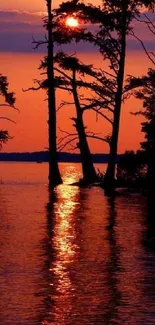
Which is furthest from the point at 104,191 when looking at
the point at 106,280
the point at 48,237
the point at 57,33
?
the point at 106,280

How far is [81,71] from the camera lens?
53.3 metres

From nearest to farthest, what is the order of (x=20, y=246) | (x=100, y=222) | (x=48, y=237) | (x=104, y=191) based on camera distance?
(x=20, y=246)
(x=48, y=237)
(x=100, y=222)
(x=104, y=191)

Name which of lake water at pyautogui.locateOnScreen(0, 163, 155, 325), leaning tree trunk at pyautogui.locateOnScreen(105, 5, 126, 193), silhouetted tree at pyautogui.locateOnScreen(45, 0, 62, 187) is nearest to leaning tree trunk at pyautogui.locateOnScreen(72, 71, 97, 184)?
silhouetted tree at pyautogui.locateOnScreen(45, 0, 62, 187)

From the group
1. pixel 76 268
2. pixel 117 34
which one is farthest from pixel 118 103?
pixel 76 268

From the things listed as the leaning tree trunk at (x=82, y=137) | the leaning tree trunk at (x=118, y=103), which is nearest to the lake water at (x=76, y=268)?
the leaning tree trunk at (x=118, y=103)

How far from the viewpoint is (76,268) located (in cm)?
1485

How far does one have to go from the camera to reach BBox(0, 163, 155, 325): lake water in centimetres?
1106

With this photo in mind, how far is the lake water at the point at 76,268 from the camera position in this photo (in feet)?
36.3

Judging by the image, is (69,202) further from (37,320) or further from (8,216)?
(37,320)

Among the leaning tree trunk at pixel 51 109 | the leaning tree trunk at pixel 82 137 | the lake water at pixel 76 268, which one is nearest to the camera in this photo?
the lake water at pixel 76 268

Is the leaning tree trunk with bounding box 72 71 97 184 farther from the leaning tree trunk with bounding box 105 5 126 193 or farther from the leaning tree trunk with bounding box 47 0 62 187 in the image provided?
the leaning tree trunk with bounding box 105 5 126 193

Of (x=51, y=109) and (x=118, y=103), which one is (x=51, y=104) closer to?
(x=51, y=109)

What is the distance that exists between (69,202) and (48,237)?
13535 mm

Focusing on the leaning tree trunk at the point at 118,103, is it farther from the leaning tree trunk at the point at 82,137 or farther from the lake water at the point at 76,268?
the lake water at the point at 76,268
